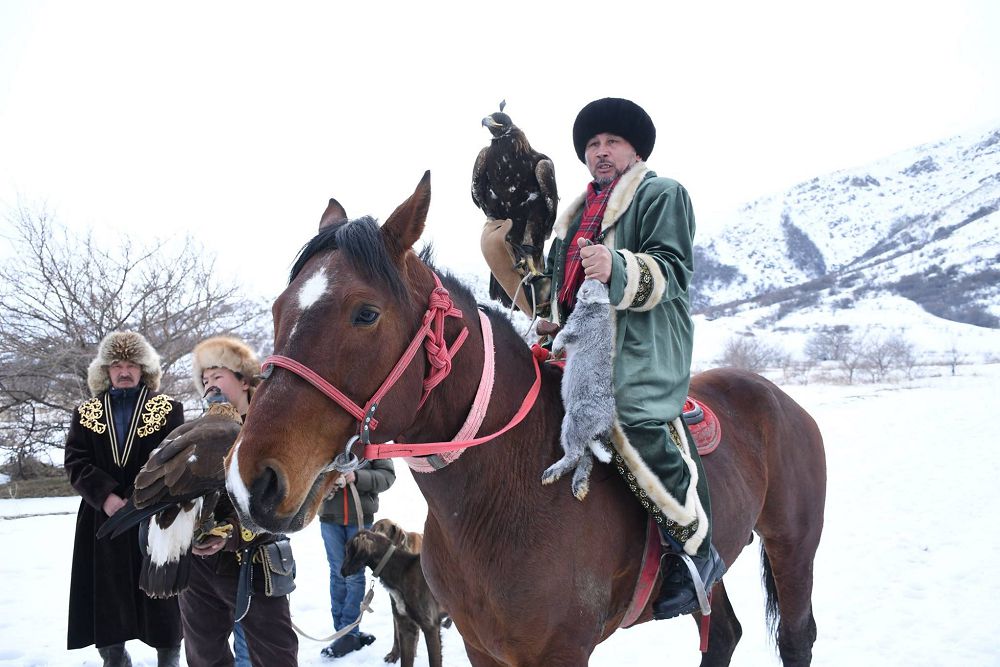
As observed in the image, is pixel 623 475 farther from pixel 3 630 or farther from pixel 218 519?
Answer: pixel 3 630

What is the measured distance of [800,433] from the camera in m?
3.78

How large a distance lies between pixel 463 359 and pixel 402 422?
36cm

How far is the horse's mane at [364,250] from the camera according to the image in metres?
1.82

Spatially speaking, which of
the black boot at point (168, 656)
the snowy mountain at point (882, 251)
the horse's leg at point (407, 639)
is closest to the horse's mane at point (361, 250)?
the black boot at point (168, 656)

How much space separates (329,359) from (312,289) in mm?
222

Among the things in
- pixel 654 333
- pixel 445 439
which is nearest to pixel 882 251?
pixel 654 333

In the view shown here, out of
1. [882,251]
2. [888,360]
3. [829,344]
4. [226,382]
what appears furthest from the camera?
[882,251]

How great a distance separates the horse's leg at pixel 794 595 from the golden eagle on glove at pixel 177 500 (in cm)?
311

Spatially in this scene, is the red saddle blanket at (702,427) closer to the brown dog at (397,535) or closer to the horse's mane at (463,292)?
the horse's mane at (463,292)

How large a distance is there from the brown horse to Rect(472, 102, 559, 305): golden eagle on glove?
0.87m

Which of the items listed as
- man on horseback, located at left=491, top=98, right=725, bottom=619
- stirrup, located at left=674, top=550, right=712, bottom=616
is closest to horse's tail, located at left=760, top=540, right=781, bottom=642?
man on horseback, located at left=491, top=98, right=725, bottom=619

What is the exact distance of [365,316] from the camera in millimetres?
1776

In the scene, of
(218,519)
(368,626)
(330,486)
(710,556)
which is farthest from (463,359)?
(368,626)

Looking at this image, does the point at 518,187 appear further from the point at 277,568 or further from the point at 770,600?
the point at 770,600
